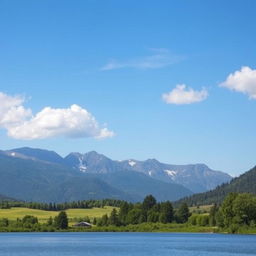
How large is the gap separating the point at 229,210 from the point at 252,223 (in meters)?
7.00

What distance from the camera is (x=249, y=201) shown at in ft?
517

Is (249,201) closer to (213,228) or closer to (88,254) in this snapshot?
(213,228)

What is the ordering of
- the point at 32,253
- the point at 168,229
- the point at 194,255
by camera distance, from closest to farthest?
the point at 194,255 → the point at 32,253 → the point at 168,229

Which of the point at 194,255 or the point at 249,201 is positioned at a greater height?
the point at 249,201

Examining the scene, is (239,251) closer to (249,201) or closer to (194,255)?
(194,255)

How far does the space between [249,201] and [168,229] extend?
4024 cm

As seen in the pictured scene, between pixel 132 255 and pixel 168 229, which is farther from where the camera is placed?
pixel 168 229

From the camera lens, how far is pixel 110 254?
9538 cm

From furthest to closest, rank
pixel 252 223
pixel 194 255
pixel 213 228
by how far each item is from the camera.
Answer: pixel 213 228
pixel 252 223
pixel 194 255

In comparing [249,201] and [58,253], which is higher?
[249,201]

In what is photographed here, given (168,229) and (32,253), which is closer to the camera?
(32,253)

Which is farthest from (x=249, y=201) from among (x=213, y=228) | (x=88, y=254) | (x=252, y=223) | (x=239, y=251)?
(x=88, y=254)

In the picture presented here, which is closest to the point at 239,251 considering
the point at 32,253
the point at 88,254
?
the point at 88,254

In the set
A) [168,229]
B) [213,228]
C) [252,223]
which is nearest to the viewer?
[252,223]
